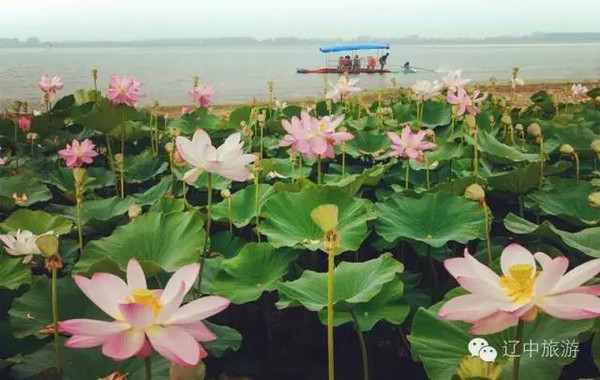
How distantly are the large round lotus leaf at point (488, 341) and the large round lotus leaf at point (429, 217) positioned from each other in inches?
19.3

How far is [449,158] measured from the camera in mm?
2145

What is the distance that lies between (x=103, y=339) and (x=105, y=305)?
7 centimetres

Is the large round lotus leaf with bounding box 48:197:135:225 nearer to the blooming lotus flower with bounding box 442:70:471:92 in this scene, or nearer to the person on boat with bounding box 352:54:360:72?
the blooming lotus flower with bounding box 442:70:471:92

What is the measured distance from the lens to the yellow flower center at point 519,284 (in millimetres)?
675

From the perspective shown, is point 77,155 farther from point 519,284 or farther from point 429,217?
point 519,284

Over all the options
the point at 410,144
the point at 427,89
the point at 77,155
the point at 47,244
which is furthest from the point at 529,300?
the point at 427,89

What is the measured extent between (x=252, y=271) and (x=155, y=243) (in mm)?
239

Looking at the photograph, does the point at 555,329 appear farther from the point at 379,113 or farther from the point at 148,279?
Result: the point at 379,113

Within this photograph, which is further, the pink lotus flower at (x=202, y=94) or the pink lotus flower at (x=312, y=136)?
the pink lotus flower at (x=202, y=94)

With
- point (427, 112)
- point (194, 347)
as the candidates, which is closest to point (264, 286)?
point (194, 347)

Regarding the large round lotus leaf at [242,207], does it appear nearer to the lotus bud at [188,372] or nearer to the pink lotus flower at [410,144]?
the pink lotus flower at [410,144]

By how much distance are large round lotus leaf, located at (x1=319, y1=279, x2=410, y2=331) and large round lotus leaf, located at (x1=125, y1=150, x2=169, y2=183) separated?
50.4 inches

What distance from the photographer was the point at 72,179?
2217 mm

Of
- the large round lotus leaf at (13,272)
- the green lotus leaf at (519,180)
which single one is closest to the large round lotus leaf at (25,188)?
the large round lotus leaf at (13,272)
